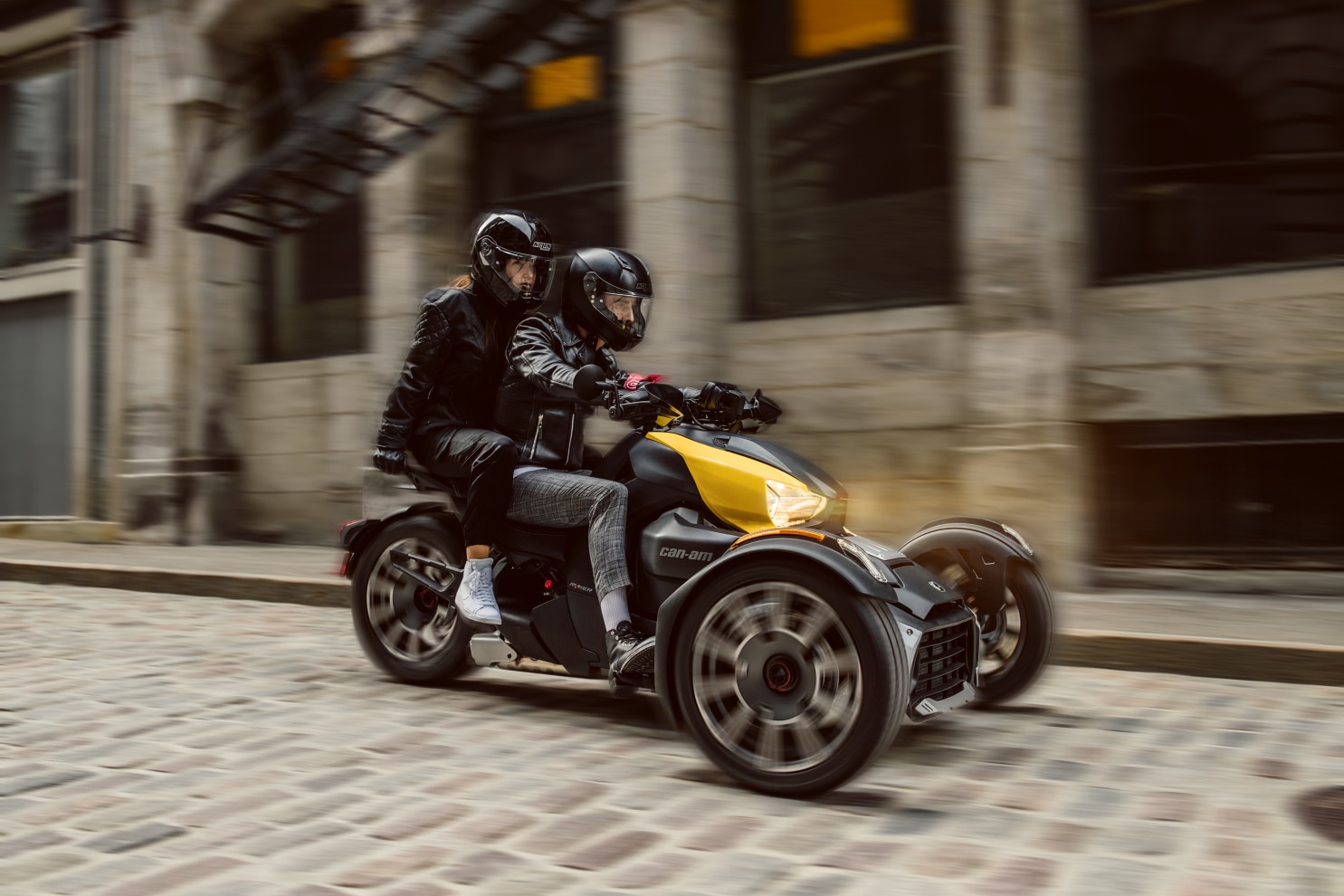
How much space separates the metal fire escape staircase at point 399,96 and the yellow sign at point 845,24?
151cm

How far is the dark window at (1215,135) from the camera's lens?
779 cm

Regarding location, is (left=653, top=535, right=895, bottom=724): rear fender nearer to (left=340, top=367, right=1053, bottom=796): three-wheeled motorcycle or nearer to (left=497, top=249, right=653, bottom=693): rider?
(left=340, top=367, right=1053, bottom=796): three-wheeled motorcycle

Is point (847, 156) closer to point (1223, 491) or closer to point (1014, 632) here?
point (1223, 491)

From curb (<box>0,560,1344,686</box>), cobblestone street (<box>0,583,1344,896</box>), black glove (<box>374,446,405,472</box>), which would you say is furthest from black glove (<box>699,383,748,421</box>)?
curb (<box>0,560,1344,686</box>)

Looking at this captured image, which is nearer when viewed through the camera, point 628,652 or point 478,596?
point 628,652

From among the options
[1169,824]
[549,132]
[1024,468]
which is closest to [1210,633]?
[1024,468]

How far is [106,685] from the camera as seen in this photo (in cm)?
540

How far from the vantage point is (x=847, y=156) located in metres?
9.36

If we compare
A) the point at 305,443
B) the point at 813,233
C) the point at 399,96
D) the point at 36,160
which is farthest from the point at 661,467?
the point at 36,160

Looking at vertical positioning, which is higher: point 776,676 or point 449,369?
point 449,369

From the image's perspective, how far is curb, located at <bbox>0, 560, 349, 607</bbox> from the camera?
27.6ft

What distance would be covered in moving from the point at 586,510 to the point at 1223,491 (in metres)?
5.39

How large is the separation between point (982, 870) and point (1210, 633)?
3486mm

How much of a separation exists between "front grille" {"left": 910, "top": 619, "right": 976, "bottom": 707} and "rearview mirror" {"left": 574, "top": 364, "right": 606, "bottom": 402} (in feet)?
4.40
